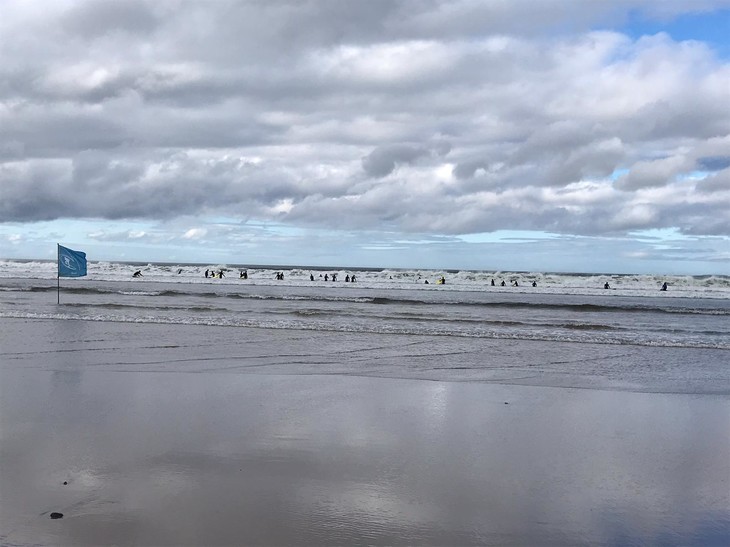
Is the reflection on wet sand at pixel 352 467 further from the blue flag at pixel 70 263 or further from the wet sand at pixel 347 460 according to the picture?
the blue flag at pixel 70 263

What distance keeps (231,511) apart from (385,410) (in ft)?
12.4

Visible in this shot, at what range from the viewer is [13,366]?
10867 millimetres

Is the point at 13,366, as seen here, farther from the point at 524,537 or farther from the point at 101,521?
the point at 524,537

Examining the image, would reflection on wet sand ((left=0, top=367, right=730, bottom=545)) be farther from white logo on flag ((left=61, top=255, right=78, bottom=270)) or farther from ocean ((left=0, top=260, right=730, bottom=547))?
white logo on flag ((left=61, top=255, right=78, bottom=270))

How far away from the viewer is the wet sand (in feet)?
15.2

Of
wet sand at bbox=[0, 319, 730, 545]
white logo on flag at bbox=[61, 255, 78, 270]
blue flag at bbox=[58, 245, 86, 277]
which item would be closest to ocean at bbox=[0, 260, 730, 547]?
wet sand at bbox=[0, 319, 730, 545]

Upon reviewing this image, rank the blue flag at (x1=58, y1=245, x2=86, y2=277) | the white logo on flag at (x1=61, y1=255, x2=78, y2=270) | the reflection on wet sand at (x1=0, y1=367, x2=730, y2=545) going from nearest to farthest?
the reflection on wet sand at (x1=0, y1=367, x2=730, y2=545), the blue flag at (x1=58, y1=245, x2=86, y2=277), the white logo on flag at (x1=61, y1=255, x2=78, y2=270)

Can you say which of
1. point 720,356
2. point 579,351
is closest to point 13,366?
point 579,351

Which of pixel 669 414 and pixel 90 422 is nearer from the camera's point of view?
pixel 90 422

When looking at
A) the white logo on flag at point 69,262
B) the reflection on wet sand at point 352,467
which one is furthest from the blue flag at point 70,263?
the reflection on wet sand at point 352,467

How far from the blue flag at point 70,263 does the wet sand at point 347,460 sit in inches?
573

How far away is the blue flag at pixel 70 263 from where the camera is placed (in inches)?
952

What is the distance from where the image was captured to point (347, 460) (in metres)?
6.14

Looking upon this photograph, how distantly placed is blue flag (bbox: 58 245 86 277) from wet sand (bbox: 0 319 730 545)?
14566 mm
